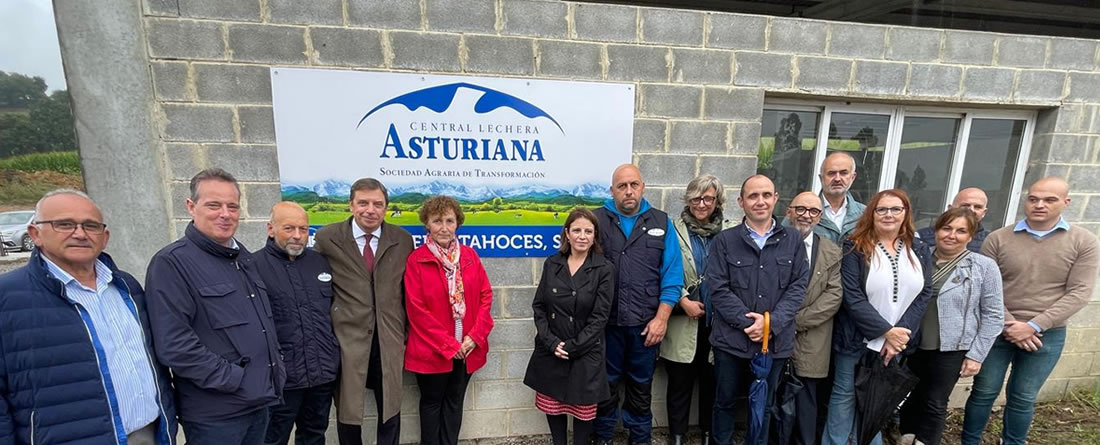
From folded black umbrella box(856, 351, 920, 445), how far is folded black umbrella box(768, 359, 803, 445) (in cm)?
33

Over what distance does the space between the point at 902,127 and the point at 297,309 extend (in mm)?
3946

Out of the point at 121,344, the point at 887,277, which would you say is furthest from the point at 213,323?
the point at 887,277

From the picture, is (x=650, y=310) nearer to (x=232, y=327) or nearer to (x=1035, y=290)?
(x=232, y=327)

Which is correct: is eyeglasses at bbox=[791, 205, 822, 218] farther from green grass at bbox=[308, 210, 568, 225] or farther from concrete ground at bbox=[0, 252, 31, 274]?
concrete ground at bbox=[0, 252, 31, 274]

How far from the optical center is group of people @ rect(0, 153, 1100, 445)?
177 centimetres

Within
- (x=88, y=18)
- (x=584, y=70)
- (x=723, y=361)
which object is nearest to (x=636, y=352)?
(x=723, y=361)

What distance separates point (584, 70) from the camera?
251 cm

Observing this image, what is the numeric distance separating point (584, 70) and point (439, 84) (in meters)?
0.86

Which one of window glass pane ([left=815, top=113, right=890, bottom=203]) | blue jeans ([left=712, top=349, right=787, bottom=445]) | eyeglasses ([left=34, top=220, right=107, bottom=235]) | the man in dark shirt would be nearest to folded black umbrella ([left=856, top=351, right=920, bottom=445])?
blue jeans ([left=712, top=349, right=787, bottom=445])

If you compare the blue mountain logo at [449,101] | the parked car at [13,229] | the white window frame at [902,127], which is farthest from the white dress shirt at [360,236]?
the parked car at [13,229]

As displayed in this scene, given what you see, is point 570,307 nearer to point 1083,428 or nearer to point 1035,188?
point 1035,188

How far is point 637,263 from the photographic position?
235 cm

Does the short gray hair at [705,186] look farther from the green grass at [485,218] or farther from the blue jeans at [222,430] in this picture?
the blue jeans at [222,430]

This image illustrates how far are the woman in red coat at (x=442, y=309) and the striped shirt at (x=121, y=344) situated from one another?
1013 millimetres
